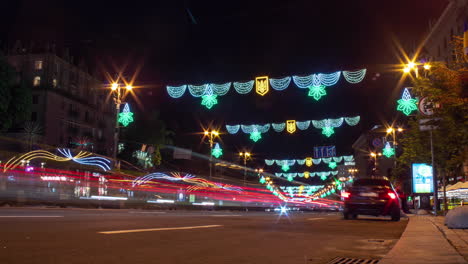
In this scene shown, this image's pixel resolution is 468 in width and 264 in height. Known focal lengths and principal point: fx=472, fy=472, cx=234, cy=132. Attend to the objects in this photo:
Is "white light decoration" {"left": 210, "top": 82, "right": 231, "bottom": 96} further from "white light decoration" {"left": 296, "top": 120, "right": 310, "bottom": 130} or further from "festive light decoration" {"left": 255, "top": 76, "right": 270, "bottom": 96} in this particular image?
"white light decoration" {"left": 296, "top": 120, "right": 310, "bottom": 130}

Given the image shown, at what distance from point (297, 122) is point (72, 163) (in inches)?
745

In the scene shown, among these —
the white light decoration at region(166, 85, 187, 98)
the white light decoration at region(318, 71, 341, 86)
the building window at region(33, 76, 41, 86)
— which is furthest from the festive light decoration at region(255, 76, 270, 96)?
the building window at region(33, 76, 41, 86)

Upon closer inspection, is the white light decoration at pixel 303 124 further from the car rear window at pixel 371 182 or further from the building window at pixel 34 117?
the building window at pixel 34 117

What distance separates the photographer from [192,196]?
2115 inches

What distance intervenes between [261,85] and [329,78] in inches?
147

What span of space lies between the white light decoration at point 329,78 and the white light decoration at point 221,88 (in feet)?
17.4

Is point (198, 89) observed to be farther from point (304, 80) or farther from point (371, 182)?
point (371, 182)

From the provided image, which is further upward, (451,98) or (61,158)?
(451,98)

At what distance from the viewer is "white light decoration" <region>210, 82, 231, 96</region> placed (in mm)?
27344

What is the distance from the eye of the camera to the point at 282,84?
26656mm

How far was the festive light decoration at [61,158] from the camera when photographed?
92.5 ft

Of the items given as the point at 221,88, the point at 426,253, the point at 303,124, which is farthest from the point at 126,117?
the point at 426,253

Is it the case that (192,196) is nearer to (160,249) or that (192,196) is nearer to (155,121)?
(155,121)

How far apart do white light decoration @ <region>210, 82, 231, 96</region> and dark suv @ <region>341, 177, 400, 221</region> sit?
11.5 m
